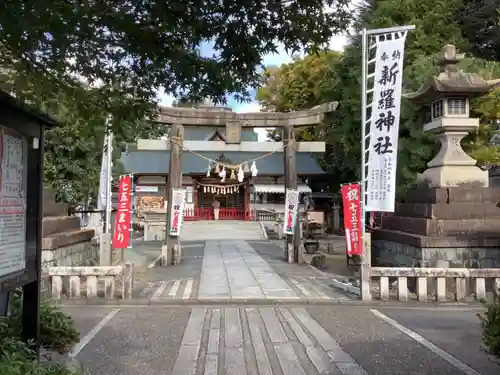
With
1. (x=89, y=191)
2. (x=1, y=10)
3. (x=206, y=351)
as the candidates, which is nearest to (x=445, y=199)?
(x=206, y=351)

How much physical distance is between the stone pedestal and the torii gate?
4589 millimetres

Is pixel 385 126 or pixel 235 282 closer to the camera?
pixel 385 126

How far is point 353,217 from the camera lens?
1001cm

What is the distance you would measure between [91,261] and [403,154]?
10.5 meters

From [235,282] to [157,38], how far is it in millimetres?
8447

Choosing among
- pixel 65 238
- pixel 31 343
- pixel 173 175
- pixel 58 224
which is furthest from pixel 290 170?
pixel 31 343

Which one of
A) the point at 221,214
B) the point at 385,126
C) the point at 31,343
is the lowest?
the point at 31,343

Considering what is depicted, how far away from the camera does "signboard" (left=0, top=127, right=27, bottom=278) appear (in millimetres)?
3340

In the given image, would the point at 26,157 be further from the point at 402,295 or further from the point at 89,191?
the point at 89,191

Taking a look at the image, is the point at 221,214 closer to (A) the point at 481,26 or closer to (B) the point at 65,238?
(A) the point at 481,26

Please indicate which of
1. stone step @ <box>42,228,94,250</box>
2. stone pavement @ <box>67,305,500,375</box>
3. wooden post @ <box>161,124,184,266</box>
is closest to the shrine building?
wooden post @ <box>161,124,184,266</box>

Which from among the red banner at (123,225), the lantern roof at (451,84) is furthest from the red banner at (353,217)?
the red banner at (123,225)

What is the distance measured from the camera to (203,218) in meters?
35.5

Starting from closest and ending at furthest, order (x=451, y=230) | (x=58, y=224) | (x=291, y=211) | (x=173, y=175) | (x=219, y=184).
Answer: (x=451, y=230) < (x=58, y=224) < (x=173, y=175) < (x=291, y=211) < (x=219, y=184)
